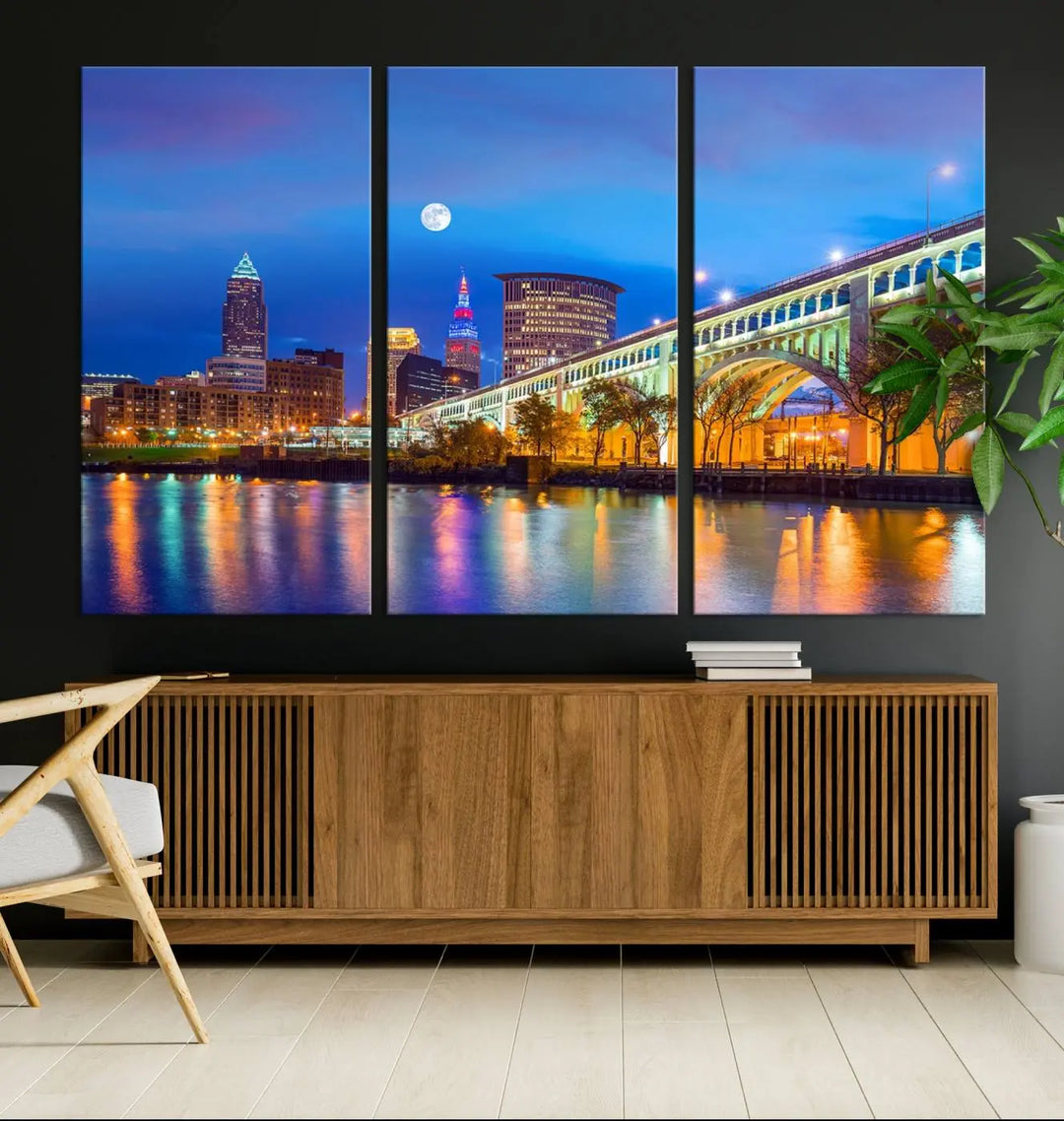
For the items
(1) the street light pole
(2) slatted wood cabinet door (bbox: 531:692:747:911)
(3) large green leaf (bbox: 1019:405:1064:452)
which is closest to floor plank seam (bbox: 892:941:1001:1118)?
(2) slatted wood cabinet door (bbox: 531:692:747:911)

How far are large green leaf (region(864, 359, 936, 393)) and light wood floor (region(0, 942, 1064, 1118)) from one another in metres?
1.65

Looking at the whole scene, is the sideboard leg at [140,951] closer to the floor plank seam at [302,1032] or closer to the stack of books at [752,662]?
the floor plank seam at [302,1032]

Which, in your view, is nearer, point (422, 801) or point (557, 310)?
point (422, 801)

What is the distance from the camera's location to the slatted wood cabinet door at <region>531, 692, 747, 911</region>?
11.2 ft

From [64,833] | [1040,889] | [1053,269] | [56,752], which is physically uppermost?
[1053,269]

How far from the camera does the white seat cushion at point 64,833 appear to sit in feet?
8.73

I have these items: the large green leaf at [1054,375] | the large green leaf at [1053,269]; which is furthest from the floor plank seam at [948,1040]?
the large green leaf at [1053,269]

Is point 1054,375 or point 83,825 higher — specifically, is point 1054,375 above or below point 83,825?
above

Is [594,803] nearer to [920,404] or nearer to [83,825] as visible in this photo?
[83,825]

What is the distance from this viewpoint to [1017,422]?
3545 millimetres

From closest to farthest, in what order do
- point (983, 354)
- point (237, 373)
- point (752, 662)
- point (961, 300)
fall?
point (752, 662)
point (961, 300)
point (983, 354)
point (237, 373)

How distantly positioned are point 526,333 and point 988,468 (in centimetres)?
142

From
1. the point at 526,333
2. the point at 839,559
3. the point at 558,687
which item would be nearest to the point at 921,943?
the point at 839,559

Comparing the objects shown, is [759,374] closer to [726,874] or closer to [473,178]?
[473,178]
